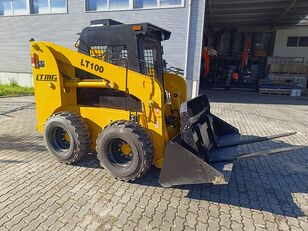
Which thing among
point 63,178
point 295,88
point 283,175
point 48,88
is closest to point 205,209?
point 283,175

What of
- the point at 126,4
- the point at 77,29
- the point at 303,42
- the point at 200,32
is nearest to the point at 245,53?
the point at 303,42

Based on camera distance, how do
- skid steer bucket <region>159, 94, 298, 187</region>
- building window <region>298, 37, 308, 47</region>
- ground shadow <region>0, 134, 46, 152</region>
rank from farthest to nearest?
building window <region>298, 37, 308, 47</region>
ground shadow <region>0, 134, 46, 152</region>
skid steer bucket <region>159, 94, 298, 187</region>

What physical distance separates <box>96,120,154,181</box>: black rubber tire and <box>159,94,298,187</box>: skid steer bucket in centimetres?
37

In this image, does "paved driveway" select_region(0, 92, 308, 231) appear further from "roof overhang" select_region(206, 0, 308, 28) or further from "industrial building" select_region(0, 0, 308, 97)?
"roof overhang" select_region(206, 0, 308, 28)

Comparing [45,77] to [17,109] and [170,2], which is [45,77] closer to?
[17,109]

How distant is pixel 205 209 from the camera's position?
10.7ft

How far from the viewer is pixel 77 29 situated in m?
12.1

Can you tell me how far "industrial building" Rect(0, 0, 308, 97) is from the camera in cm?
1073

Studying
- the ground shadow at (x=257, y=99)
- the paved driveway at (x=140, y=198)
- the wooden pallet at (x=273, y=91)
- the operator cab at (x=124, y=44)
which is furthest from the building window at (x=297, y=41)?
the operator cab at (x=124, y=44)

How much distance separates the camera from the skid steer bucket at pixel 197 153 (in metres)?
3.18

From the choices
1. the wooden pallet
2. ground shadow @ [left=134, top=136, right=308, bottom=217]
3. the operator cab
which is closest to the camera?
ground shadow @ [left=134, top=136, right=308, bottom=217]

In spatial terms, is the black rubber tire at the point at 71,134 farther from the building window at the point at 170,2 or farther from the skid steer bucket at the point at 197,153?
the building window at the point at 170,2

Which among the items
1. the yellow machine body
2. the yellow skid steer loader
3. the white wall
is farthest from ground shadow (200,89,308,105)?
the yellow machine body

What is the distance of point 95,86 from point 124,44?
0.86 metres
